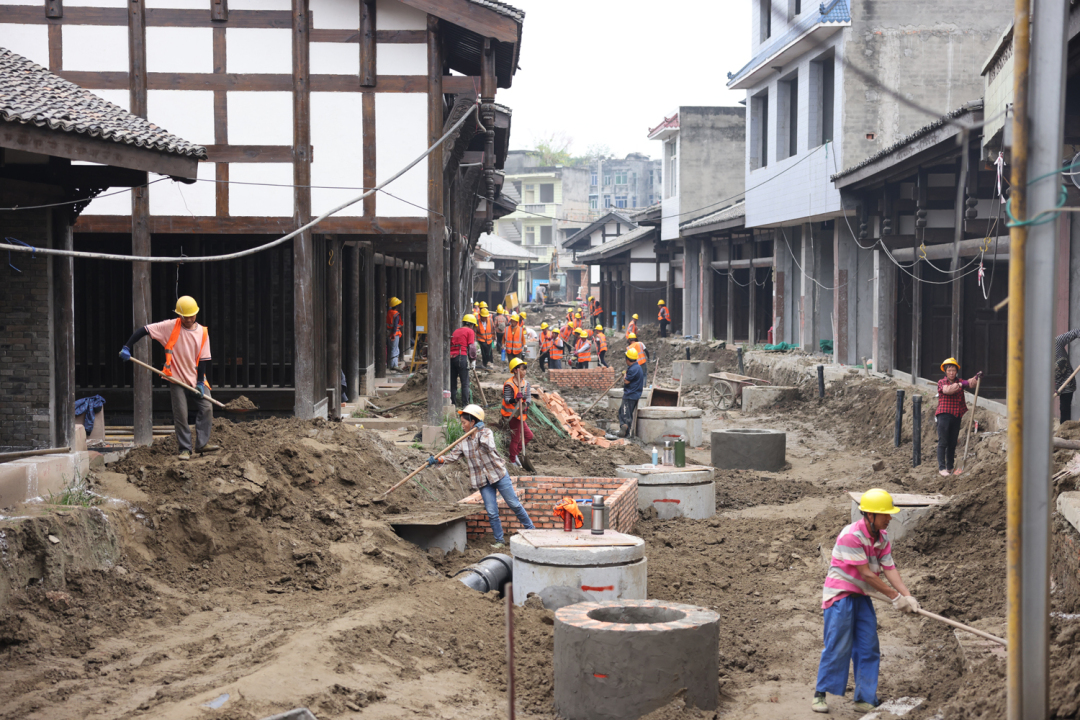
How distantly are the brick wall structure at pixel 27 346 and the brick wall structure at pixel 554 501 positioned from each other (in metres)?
4.47

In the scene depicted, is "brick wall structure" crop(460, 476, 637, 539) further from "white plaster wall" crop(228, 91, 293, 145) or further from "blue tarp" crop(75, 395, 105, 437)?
"white plaster wall" crop(228, 91, 293, 145)

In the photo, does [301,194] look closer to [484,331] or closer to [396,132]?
[396,132]

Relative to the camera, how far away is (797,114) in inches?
1004

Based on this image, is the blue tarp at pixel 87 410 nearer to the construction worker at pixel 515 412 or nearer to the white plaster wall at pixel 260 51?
the white plaster wall at pixel 260 51

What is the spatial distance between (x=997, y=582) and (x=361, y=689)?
503 cm

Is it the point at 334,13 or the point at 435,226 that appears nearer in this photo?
the point at 334,13

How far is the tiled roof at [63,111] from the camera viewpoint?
25.8ft

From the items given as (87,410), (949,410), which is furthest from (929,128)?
(87,410)

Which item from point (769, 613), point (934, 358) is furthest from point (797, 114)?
point (769, 613)

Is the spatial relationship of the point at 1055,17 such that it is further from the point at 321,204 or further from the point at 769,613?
the point at 321,204

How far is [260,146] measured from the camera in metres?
14.1

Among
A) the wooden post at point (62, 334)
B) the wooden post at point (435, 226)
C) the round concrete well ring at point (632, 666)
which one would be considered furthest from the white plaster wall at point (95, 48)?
the round concrete well ring at point (632, 666)

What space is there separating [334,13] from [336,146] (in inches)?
73.3

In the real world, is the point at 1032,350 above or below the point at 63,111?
below
